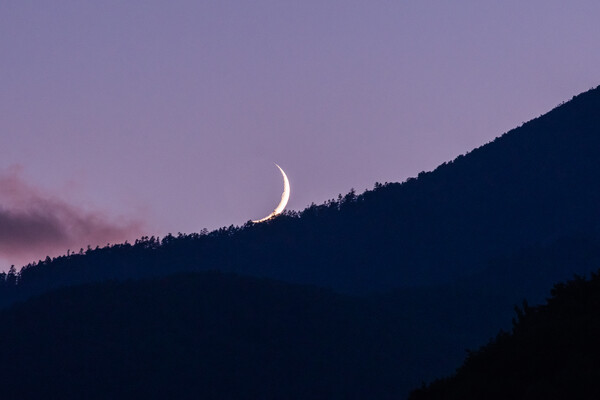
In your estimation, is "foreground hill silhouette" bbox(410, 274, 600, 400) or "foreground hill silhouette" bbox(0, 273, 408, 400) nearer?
"foreground hill silhouette" bbox(410, 274, 600, 400)

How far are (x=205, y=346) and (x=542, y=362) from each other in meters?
143

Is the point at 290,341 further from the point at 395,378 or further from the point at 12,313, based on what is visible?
the point at 12,313

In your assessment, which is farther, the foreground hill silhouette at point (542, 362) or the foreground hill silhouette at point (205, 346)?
the foreground hill silhouette at point (205, 346)

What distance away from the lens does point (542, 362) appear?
35.6m

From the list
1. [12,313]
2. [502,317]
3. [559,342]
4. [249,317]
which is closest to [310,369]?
[249,317]

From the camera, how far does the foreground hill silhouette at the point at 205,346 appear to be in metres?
158

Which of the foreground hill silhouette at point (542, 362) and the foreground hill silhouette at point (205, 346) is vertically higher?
the foreground hill silhouette at point (205, 346)

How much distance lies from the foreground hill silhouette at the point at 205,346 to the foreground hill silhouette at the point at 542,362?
109765 millimetres

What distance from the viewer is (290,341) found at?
17338 cm

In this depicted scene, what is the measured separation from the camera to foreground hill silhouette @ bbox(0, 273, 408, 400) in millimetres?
158375

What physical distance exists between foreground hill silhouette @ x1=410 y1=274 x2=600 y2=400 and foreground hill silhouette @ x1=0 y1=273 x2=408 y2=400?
360 ft

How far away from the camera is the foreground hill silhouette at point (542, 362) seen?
30.7m

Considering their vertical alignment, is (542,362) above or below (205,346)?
below

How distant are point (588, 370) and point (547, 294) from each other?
157m
